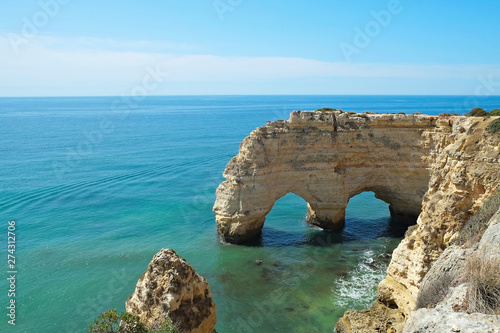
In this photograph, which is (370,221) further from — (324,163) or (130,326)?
(130,326)

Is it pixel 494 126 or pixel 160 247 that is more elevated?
pixel 494 126

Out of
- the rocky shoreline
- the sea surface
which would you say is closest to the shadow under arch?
the sea surface

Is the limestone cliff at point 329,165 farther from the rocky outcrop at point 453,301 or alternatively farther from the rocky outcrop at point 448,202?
the rocky outcrop at point 453,301

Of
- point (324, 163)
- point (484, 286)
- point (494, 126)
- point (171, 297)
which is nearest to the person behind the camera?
point (484, 286)

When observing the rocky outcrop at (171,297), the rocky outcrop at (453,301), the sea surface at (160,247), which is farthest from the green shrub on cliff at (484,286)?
the sea surface at (160,247)

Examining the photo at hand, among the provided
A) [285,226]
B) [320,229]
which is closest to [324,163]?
[320,229]

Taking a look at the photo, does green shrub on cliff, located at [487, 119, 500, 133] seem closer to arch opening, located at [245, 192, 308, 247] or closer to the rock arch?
the rock arch

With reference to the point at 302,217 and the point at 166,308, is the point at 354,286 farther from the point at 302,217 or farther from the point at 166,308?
the point at 166,308
